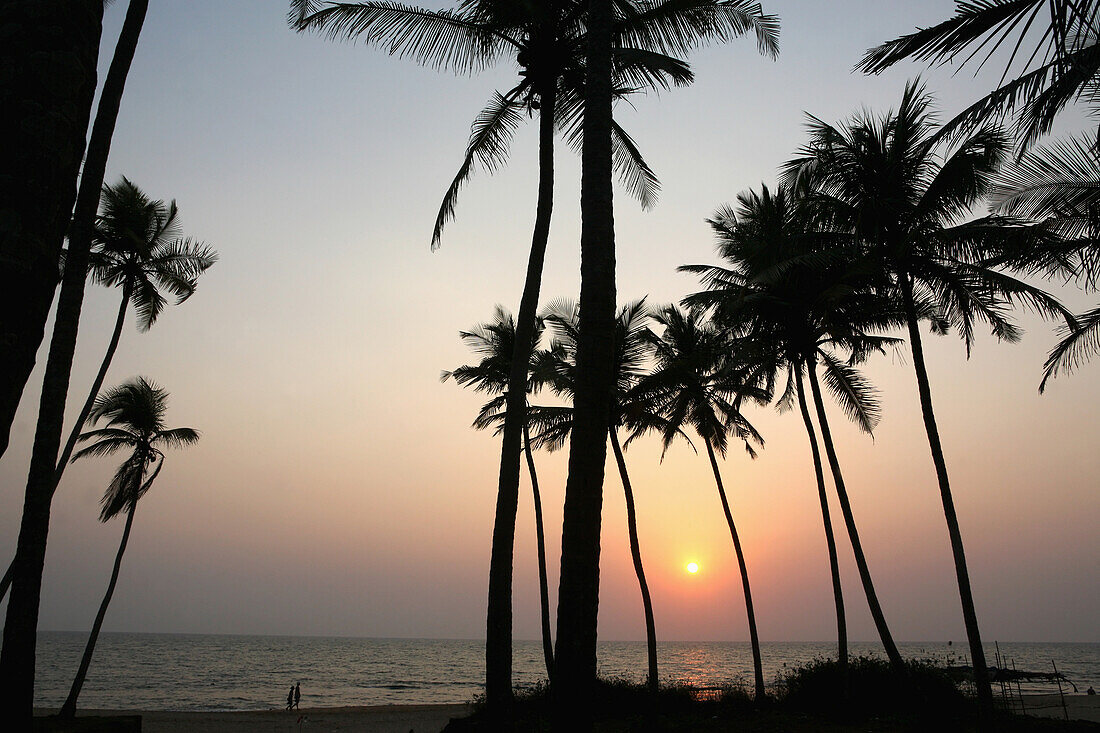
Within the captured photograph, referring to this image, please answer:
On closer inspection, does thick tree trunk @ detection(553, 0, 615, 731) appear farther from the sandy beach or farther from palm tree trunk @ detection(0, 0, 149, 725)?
the sandy beach

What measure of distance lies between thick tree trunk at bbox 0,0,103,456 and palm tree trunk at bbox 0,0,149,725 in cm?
770

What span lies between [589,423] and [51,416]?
7.30 metres

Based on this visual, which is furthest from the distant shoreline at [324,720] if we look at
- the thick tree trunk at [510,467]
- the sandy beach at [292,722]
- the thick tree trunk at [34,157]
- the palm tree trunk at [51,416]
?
the thick tree trunk at [34,157]

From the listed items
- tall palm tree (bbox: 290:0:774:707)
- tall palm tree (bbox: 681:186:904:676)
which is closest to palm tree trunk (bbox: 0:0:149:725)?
tall palm tree (bbox: 290:0:774:707)

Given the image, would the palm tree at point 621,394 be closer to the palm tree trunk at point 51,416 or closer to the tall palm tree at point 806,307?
the tall palm tree at point 806,307

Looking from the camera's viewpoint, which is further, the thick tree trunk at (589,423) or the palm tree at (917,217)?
the palm tree at (917,217)

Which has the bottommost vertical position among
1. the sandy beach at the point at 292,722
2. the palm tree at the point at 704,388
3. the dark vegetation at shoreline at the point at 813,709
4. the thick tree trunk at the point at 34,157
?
the sandy beach at the point at 292,722

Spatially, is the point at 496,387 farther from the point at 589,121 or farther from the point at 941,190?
the point at 589,121

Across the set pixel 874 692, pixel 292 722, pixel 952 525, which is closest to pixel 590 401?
pixel 952 525

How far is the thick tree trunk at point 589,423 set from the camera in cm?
632

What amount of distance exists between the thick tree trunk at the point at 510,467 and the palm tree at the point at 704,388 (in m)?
7.78

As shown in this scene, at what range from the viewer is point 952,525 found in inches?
533

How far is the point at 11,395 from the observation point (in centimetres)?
236

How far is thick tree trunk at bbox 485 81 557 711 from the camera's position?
11.2m
